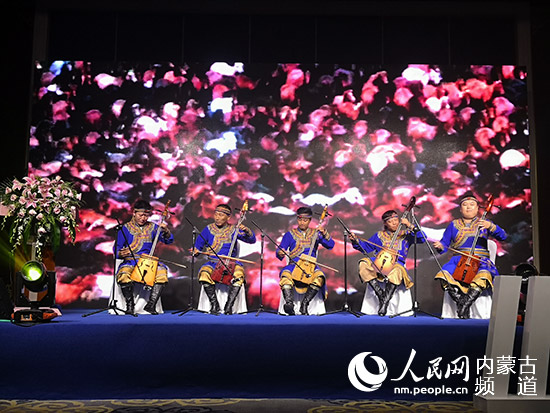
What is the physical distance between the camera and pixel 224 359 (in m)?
4.34

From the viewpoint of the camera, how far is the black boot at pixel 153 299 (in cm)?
562

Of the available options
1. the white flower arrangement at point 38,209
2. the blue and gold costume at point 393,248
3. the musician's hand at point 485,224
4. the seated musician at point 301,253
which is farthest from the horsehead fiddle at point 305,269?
the white flower arrangement at point 38,209

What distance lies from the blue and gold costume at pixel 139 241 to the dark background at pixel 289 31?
7.32ft

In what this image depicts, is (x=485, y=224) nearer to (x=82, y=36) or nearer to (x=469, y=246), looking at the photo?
(x=469, y=246)

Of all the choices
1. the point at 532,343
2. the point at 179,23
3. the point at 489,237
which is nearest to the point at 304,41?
the point at 179,23

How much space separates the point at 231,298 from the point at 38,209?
1.95m

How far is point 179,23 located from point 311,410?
4.95m

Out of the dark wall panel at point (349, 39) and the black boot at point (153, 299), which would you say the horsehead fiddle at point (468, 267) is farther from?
the black boot at point (153, 299)

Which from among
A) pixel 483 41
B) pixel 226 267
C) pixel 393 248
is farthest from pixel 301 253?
pixel 483 41

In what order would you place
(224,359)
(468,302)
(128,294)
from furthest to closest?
(128,294) < (468,302) < (224,359)

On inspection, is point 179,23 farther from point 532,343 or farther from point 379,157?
point 532,343

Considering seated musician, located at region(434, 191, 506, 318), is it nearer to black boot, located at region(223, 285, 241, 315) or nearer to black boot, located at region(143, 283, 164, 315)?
black boot, located at region(223, 285, 241, 315)

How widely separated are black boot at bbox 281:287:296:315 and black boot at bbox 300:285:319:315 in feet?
0.33

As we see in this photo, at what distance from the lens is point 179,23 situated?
7062mm
